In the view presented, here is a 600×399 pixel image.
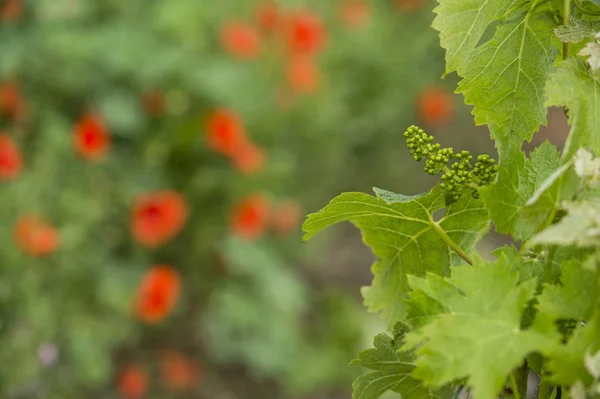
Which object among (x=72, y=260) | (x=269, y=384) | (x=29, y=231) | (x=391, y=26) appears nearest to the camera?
(x=29, y=231)

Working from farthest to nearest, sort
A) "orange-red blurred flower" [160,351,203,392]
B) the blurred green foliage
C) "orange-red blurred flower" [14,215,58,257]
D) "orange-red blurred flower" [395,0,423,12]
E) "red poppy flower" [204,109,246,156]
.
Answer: "orange-red blurred flower" [395,0,423,12], "orange-red blurred flower" [160,351,203,392], "red poppy flower" [204,109,246,156], the blurred green foliage, "orange-red blurred flower" [14,215,58,257]

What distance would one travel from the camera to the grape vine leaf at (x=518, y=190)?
2.05 feet

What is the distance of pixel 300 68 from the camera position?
3203mm

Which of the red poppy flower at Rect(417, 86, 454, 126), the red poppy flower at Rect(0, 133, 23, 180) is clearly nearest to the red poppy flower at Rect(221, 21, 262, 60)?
the red poppy flower at Rect(0, 133, 23, 180)

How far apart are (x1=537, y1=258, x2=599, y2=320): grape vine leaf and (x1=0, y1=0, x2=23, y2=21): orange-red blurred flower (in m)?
2.43

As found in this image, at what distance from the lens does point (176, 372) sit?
9.89 feet

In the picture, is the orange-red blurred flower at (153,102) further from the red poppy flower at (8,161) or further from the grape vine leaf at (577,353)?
the grape vine leaf at (577,353)

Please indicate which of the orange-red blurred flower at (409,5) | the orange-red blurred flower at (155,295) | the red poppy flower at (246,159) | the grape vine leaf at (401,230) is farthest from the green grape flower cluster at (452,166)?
the orange-red blurred flower at (409,5)

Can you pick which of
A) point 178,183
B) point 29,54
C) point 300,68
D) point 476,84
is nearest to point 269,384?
point 178,183

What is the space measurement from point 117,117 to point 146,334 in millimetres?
874

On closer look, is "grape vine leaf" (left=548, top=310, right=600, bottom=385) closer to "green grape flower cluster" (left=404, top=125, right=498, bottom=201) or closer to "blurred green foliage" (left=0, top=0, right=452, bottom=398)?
"green grape flower cluster" (left=404, top=125, right=498, bottom=201)

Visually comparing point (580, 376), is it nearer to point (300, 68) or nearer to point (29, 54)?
point (29, 54)

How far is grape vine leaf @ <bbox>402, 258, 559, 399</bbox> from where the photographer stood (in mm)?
521

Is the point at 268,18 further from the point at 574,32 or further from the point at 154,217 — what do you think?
the point at 574,32
